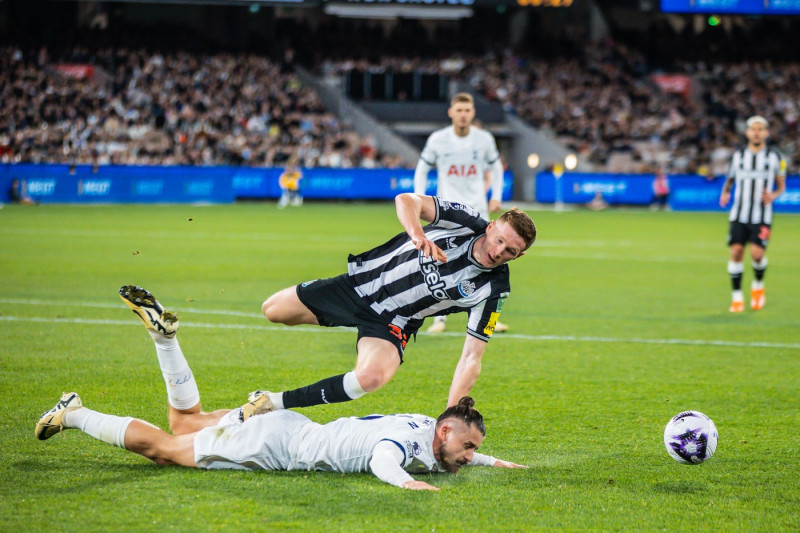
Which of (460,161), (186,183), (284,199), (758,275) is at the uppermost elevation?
(460,161)

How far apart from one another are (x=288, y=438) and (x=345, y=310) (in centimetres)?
130

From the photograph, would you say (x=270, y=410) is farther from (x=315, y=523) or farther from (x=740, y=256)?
(x=740, y=256)

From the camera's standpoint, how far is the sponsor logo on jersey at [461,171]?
10.6 meters

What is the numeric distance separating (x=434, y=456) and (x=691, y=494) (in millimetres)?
1359

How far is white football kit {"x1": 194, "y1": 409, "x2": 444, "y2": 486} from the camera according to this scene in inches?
202

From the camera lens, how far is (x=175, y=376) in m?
5.47

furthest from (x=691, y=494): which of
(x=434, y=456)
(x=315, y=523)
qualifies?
(x=315, y=523)

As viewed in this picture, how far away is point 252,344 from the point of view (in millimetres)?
9094

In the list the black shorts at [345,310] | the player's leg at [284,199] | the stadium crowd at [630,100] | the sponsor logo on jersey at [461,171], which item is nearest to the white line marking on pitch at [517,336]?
the sponsor logo on jersey at [461,171]

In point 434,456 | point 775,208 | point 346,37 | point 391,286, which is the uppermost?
point 346,37

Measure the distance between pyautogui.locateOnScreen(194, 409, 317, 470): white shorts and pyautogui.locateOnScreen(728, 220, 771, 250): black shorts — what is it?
28.7 ft

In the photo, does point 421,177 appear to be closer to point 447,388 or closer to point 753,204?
point 447,388

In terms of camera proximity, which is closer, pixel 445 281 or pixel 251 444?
pixel 251 444

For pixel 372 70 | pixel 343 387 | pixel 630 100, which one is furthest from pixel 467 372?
pixel 630 100
